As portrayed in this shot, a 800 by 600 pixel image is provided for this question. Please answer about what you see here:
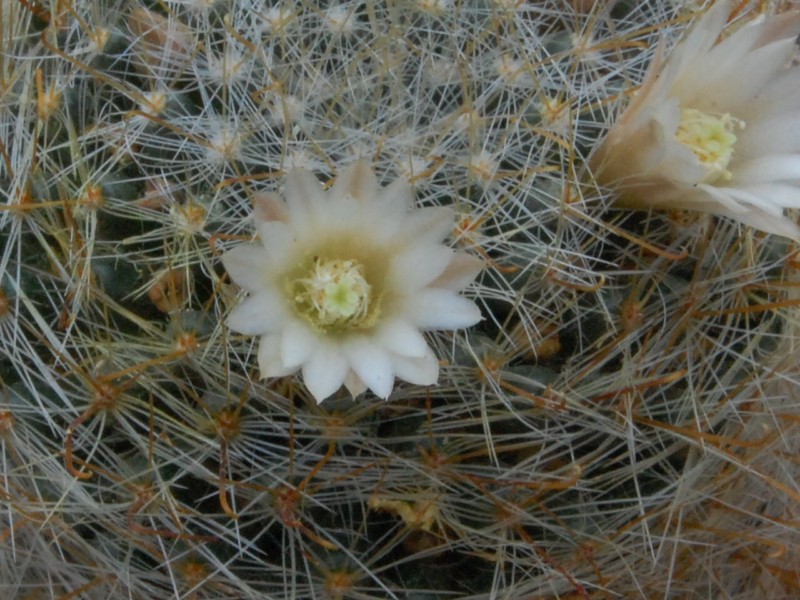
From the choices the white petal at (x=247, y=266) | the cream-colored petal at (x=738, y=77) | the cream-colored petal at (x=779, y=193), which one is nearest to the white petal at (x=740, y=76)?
the cream-colored petal at (x=738, y=77)

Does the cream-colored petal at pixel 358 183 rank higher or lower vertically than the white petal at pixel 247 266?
higher

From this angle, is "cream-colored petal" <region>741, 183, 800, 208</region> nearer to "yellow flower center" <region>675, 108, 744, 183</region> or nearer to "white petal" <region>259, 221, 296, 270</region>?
"yellow flower center" <region>675, 108, 744, 183</region>

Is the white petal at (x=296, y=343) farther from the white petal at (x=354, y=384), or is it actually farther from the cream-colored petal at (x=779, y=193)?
the cream-colored petal at (x=779, y=193)

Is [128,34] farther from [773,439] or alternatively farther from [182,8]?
[773,439]

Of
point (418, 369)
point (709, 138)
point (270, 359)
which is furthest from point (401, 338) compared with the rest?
point (709, 138)

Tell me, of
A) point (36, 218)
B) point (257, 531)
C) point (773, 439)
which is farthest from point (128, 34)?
point (773, 439)

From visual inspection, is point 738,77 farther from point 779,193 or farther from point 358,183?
point 358,183

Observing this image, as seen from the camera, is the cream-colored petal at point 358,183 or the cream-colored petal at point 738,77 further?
the cream-colored petal at point 738,77
